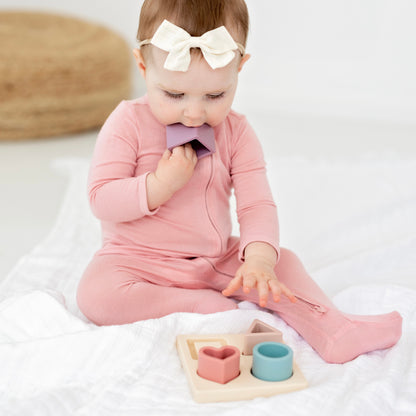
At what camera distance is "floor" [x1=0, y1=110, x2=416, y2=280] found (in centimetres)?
172

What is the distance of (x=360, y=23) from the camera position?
274 centimetres

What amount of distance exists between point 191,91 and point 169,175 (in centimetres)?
14

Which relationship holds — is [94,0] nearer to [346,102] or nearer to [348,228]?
[346,102]

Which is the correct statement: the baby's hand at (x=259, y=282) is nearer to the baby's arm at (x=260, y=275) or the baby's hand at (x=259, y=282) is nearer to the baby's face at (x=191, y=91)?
the baby's arm at (x=260, y=275)

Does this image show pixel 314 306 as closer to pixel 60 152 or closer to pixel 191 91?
pixel 191 91

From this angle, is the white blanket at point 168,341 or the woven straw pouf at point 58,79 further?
the woven straw pouf at point 58,79

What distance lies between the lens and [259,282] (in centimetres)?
106

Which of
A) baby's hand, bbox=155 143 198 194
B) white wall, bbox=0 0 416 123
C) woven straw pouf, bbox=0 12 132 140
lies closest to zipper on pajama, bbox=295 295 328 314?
baby's hand, bbox=155 143 198 194

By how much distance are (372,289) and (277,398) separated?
0.40m

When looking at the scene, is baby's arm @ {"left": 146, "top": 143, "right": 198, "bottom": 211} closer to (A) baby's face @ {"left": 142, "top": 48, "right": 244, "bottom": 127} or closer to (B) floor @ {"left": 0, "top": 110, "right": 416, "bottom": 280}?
(A) baby's face @ {"left": 142, "top": 48, "right": 244, "bottom": 127}

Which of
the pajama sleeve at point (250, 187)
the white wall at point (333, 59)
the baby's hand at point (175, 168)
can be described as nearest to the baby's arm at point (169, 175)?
the baby's hand at point (175, 168)

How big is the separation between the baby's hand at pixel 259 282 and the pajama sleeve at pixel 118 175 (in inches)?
7.4

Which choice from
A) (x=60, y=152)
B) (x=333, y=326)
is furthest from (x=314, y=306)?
(x=60, y=152)

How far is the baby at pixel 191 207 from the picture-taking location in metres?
1.06
